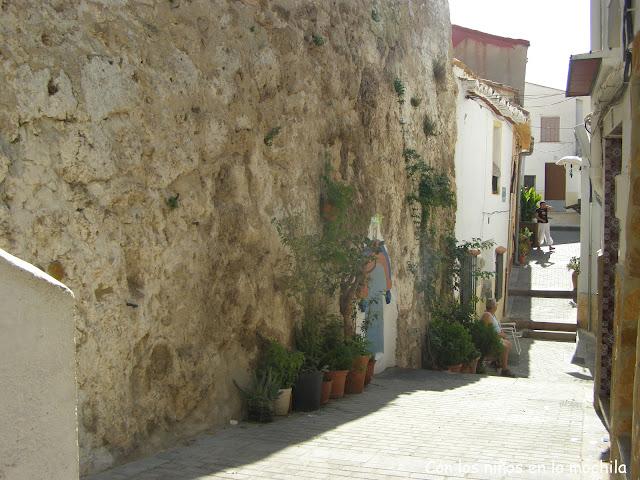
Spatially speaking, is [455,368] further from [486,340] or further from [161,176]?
[161,176]

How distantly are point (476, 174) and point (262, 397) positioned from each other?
38.4 ft

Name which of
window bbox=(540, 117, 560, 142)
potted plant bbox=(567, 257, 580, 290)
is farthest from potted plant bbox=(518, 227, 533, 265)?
window bbox=(540, 117, 560, 142)

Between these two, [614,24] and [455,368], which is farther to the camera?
[455,368]

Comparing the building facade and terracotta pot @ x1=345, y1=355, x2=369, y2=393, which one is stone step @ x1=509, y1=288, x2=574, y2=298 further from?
the building facade

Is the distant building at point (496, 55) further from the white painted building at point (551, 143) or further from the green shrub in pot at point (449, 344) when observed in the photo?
the white painted building at point (551, 143)

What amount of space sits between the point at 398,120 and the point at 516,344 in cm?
702

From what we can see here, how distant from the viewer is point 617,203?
637cm

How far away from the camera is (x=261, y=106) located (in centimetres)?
870

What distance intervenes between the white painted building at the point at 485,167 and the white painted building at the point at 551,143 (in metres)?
19.0

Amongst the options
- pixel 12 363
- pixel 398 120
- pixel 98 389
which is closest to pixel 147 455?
pixel 98 389

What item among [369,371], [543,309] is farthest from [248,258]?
[543,309]

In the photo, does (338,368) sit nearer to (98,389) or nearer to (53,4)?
(98,389)

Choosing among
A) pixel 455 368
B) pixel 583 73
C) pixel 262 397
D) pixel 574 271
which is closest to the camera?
pixel 583 73

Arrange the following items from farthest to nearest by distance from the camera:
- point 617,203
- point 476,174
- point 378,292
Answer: point 476,174, point 378,292, point 617,203
